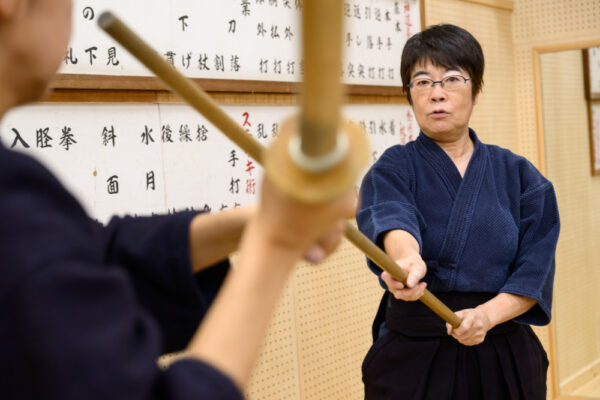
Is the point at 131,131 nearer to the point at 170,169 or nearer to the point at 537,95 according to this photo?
the point at 170,169

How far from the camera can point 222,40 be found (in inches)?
95.1

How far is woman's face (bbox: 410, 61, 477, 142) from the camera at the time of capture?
1938 mm

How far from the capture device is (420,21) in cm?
335

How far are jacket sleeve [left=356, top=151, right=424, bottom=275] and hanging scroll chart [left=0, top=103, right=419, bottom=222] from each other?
0.63 meters

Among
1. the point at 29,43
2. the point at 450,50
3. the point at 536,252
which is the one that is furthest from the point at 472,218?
the point at 29,43

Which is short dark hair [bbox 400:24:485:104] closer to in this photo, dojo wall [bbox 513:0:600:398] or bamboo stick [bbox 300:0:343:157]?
bamboo stick [bbox 300:0:343:157]

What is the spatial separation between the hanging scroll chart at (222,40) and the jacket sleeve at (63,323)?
1.39 m

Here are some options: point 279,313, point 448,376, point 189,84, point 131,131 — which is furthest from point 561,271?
point 189,84

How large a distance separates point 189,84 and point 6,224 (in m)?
0.31

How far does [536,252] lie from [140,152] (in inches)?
46.8

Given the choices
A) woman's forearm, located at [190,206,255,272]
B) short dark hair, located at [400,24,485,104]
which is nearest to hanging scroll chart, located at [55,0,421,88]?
short dark hair, located at [400,24,485,104]

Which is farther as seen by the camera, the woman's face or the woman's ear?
the woman's face

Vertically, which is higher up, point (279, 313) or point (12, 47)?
point (12, 47)

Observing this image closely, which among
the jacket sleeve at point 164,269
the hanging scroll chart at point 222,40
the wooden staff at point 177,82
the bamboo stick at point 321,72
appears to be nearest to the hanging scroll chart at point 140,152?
the hanging scroll chart at point 222,40
